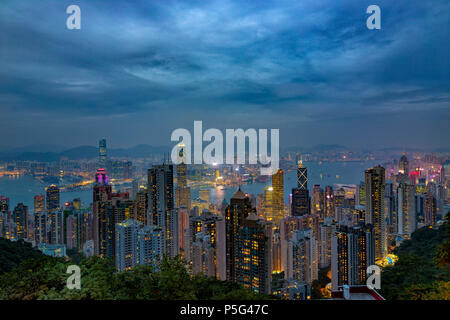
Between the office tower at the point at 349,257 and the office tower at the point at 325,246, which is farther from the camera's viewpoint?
the office tower at the point at 325,246

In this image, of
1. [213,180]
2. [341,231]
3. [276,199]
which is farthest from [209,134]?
[276,199]

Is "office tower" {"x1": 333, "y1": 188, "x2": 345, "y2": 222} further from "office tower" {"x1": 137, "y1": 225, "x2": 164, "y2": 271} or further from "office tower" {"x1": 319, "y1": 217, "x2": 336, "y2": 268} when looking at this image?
"office tower" {"x1": 137, "y1": 225, "x2": 164, "y2": 271}

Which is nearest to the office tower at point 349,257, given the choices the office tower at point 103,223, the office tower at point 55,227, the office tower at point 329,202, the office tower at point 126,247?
the office tower at point 329,202

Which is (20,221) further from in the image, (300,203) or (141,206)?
(300,203)

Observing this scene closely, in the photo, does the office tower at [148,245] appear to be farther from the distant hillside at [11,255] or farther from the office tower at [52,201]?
the office tower at [52,201]

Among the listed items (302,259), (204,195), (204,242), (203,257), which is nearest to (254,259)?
(203,257)

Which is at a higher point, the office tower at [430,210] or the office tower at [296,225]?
the office tower at [430,210]

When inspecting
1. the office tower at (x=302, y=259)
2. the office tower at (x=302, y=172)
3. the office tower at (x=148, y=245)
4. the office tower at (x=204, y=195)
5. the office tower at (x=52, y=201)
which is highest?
the office tower at (x=302, y=172)
